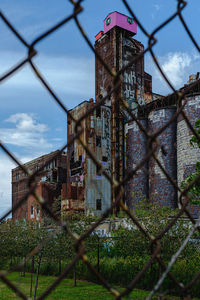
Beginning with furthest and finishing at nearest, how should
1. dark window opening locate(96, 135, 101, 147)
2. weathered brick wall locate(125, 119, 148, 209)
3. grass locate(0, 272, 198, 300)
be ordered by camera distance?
dark window opening locate(96, 135, 101, 147) < weathered brick wall locate(125, 119, 148, 209) < grass locate(0, 272, 198, 300)

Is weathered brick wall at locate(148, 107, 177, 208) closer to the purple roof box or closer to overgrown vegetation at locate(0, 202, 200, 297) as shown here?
overgrown vegetation at locate(0, 202, 200, 297)

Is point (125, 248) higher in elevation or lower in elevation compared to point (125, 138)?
lower

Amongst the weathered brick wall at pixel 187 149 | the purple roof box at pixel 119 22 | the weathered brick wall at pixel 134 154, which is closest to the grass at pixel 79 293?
the weathered brick wall at pixel 187 149

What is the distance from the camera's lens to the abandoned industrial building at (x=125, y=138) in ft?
88.7

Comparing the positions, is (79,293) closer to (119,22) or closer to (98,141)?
(98,141)

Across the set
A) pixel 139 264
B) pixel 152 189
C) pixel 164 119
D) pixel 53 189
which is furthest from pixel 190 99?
pixel 53 189

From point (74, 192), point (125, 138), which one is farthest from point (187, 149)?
point (74, 192)

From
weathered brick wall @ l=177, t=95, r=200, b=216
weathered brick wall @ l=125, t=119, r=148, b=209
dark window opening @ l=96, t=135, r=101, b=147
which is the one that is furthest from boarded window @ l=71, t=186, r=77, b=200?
weathered brick wall @ l=177, t=95, r=200, b=216

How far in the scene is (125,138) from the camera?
31.1m

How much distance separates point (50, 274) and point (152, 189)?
9.77 metres

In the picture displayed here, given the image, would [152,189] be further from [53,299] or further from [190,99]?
[53,299]

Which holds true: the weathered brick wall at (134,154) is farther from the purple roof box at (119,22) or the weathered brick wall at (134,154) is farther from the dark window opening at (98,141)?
the purple roof box at (119,22)

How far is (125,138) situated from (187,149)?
270 inches

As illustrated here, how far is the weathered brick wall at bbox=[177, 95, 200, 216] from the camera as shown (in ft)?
82.4
